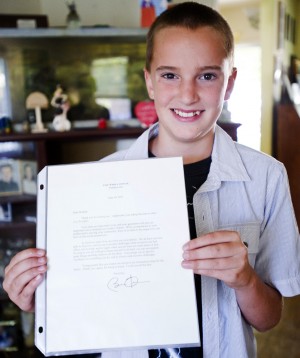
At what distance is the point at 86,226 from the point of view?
2.41 ft

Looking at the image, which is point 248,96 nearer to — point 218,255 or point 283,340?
point 283,340

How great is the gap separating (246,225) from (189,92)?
32 centimetres

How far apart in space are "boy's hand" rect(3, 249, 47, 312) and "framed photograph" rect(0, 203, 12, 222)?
4.72 ft

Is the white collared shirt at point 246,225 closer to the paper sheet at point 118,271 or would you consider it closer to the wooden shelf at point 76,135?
the paper sheet at point 118,271

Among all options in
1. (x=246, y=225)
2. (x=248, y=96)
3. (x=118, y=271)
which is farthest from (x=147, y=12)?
(x=248, y=96)

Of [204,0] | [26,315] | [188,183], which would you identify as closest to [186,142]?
[188,183]

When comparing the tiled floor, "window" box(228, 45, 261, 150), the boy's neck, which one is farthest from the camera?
"window" box(228, 45, 261, 150)

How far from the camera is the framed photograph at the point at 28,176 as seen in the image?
206cm

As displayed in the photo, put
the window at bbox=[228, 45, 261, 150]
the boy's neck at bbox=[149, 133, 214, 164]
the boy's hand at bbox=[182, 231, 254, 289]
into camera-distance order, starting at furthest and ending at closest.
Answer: the window at bbox=[228, 45, 261, 150] → the boy's neck at bbox=[149, 133, 214, 164] → the boy's hand at bbox=[182, 231, 254, 289]

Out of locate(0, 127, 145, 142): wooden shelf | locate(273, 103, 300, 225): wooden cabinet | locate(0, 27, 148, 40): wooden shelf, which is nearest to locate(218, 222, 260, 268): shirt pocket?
locate(0, 127, 145, 142): wooden shelf

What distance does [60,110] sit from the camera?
2.05m

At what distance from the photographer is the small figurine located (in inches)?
80.2
